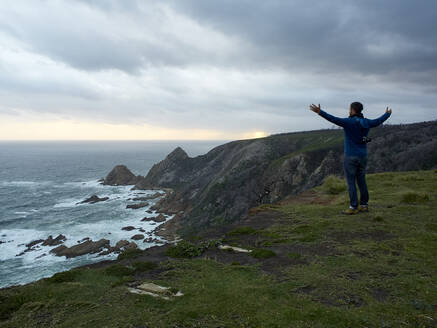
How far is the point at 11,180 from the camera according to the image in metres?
111

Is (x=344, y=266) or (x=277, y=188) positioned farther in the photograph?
(x=277, y=188)

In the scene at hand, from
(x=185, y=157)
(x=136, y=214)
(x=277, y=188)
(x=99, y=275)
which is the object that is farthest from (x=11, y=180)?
(x=99, y=275)

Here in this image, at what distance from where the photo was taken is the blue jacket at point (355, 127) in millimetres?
7883

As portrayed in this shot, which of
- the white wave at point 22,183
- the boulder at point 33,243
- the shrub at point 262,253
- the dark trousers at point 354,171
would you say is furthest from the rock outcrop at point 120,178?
the shrub at point 262,253

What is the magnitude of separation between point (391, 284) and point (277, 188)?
55.2m

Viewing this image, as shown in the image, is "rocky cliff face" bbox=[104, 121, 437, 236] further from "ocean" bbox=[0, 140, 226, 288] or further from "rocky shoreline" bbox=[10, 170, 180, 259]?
"ocean" bbox=[0, 140, 226, 288]

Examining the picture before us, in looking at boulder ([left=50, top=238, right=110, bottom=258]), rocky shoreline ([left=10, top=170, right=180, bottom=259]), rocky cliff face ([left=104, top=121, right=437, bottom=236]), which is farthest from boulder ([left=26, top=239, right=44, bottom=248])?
rocky cliff face ([left=104, top=121, right=437, bottom=236])

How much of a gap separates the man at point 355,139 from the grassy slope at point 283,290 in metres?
1.66

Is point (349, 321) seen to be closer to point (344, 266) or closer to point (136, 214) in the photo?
point (344, 266)

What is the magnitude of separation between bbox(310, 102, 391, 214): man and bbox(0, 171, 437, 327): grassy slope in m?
1.66

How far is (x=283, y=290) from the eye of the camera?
14.3ft

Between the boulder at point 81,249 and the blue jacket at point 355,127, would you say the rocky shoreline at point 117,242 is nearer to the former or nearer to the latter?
the boulder at point 81,249

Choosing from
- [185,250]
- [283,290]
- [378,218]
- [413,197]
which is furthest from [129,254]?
[413,197]

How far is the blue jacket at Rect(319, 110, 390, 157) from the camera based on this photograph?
788 centimetres
